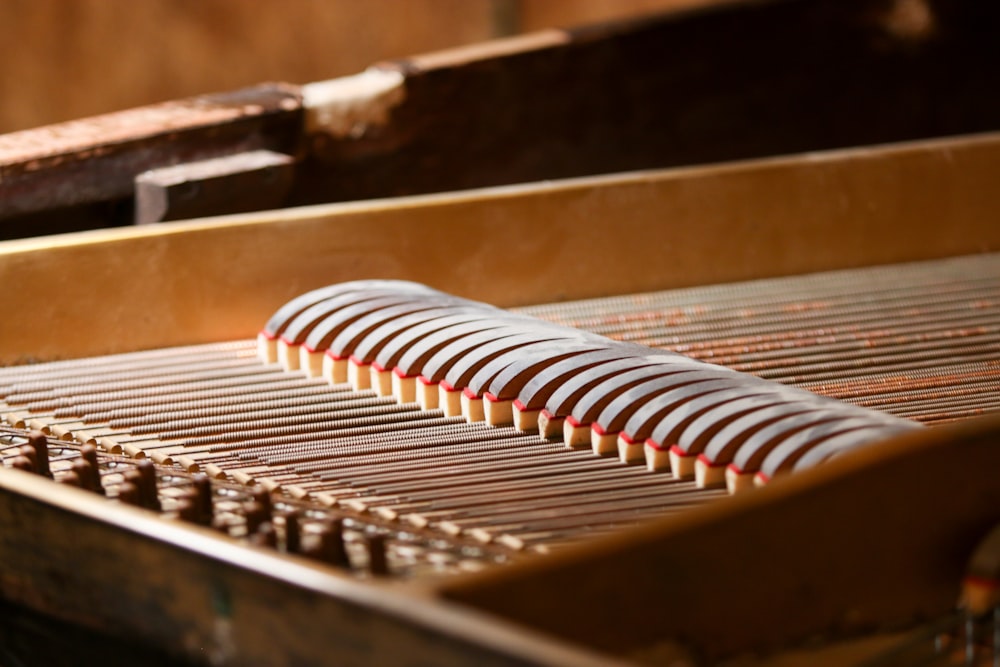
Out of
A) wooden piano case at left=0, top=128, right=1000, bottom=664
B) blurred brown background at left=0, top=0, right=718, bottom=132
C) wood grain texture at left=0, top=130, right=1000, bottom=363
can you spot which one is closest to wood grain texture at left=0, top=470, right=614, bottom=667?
wooden piano case at left=0, top=128, right=1000, bottom=664

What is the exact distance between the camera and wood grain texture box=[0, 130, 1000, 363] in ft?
10.0

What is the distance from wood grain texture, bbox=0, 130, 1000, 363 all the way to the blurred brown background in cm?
339

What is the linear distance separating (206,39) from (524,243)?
402cm

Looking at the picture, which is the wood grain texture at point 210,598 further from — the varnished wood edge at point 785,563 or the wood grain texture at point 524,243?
the wood grain texture at point 524,243

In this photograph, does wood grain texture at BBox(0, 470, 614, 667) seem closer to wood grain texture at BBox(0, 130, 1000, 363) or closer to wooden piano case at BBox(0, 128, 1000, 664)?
wooden piano case at BBox(0, 128, 1000, 664)

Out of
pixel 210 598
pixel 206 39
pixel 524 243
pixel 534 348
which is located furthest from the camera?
pixel 206 39

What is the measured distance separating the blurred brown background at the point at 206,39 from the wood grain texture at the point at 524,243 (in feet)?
11.1

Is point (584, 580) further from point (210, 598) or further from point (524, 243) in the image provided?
point (524, 243)

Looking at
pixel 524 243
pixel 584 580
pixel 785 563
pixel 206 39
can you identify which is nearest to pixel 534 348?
pixel 524 243

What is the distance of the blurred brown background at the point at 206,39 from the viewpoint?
665cm

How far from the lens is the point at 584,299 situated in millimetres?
3488

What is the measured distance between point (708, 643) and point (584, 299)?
2057 mm

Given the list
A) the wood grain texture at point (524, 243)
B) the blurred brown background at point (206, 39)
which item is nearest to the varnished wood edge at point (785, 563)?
the wood grain texture at point (524, 243)

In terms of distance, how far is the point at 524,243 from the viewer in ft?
11.3
